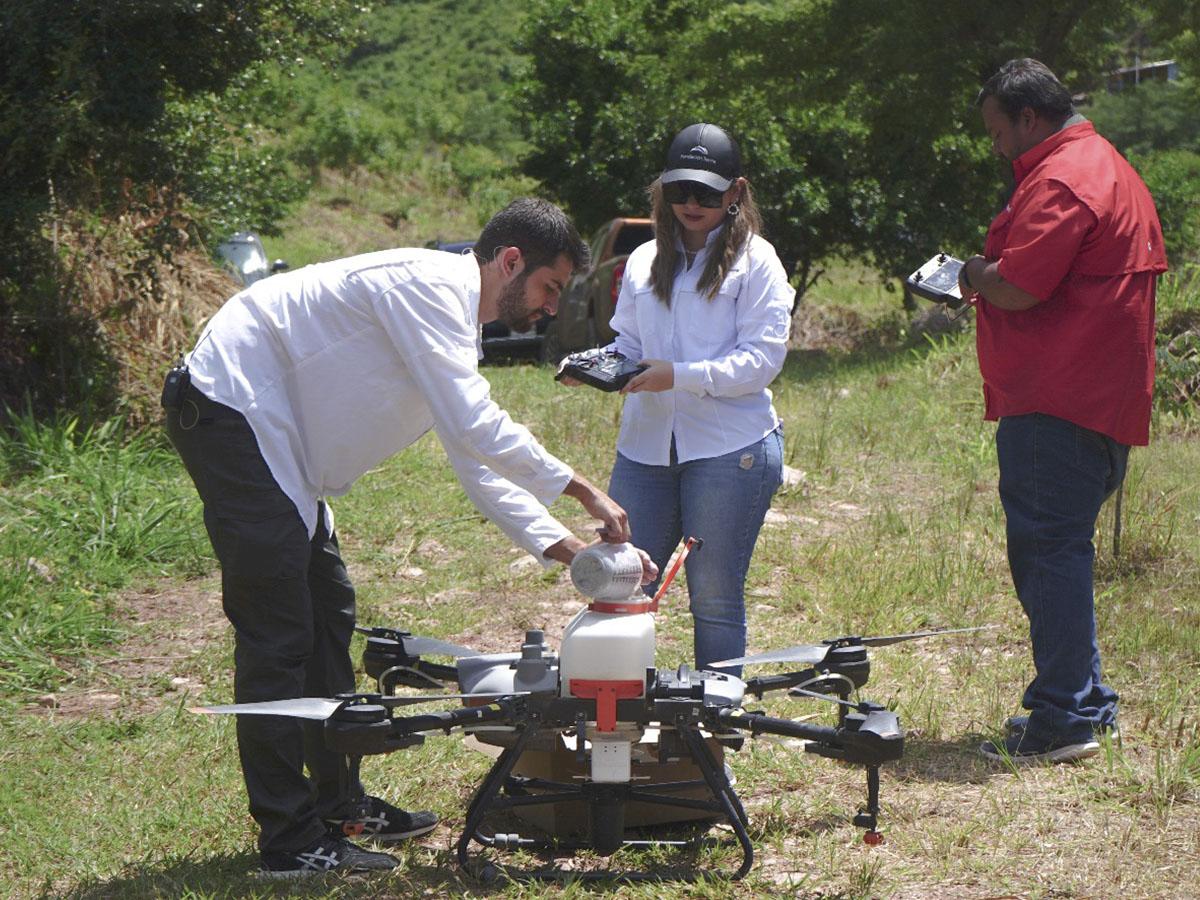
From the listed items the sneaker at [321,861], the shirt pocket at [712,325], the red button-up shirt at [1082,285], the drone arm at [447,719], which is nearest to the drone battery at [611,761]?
the drone arm at [447,719]

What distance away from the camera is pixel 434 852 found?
3.83 meters

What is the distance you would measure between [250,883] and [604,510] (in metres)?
1.29

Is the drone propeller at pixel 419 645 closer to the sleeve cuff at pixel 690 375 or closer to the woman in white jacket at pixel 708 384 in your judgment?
the woman in white jacket at pixel 708 384

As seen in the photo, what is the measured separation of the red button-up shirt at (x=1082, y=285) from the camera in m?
4.07

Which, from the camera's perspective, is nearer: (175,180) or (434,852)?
(434,852)

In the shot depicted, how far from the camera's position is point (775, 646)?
5688 mm

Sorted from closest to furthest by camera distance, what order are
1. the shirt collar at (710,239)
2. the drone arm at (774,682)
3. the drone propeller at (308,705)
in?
the drone propeller at (308,705) < the drone arm at (774,682) < the shirt collar at (710,239)

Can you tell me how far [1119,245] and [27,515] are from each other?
5.22 metres

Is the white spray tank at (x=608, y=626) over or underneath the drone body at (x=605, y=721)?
over

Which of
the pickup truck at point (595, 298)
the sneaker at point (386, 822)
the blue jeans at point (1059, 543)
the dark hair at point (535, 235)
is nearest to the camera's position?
the dark hair at point (535, 235)

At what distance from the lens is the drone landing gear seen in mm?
3441

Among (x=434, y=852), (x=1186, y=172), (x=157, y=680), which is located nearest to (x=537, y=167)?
(x=1186, y=172)

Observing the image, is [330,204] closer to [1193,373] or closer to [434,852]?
[1193,373]

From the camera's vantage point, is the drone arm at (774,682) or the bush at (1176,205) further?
the bush at (1176,205)
